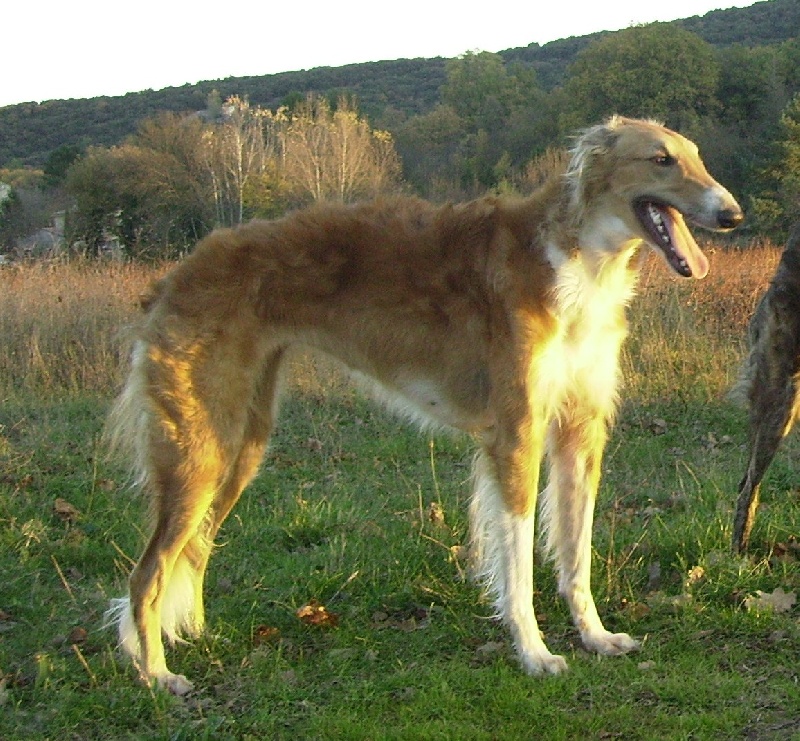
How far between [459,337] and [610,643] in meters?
1.41

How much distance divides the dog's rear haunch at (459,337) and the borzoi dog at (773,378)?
97 centimetres

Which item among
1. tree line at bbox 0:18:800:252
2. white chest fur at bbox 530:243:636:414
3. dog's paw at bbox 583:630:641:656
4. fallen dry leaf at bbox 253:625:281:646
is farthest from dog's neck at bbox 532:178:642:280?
tree line at bbox 0:18:800:252

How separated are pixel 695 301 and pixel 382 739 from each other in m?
7.75

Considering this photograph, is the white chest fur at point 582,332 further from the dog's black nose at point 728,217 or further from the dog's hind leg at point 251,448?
the dog's hind leg at point 251,448

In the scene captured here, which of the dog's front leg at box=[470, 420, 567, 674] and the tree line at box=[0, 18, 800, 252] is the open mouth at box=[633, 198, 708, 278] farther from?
the tree line at box=[0, 18, 800, 252]

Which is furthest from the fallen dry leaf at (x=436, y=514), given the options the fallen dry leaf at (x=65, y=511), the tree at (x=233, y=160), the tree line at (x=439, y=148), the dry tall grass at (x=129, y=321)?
the tree at (x=233, y=160)

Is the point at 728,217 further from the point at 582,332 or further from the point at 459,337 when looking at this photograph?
the point at 459,337

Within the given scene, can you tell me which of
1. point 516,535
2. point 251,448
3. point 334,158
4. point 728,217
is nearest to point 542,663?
point 516,535

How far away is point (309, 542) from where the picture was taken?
526 centimetres

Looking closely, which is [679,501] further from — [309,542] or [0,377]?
[0,377]

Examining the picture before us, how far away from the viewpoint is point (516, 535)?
3.86 m

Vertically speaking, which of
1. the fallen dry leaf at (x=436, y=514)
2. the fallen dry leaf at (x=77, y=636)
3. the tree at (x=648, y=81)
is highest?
the tree at (x=648, y=81)

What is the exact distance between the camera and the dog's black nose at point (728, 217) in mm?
3545

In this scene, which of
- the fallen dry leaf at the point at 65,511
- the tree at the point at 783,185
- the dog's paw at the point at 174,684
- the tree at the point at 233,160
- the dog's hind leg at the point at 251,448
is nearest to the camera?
the dog's paw at the point at 174,684
